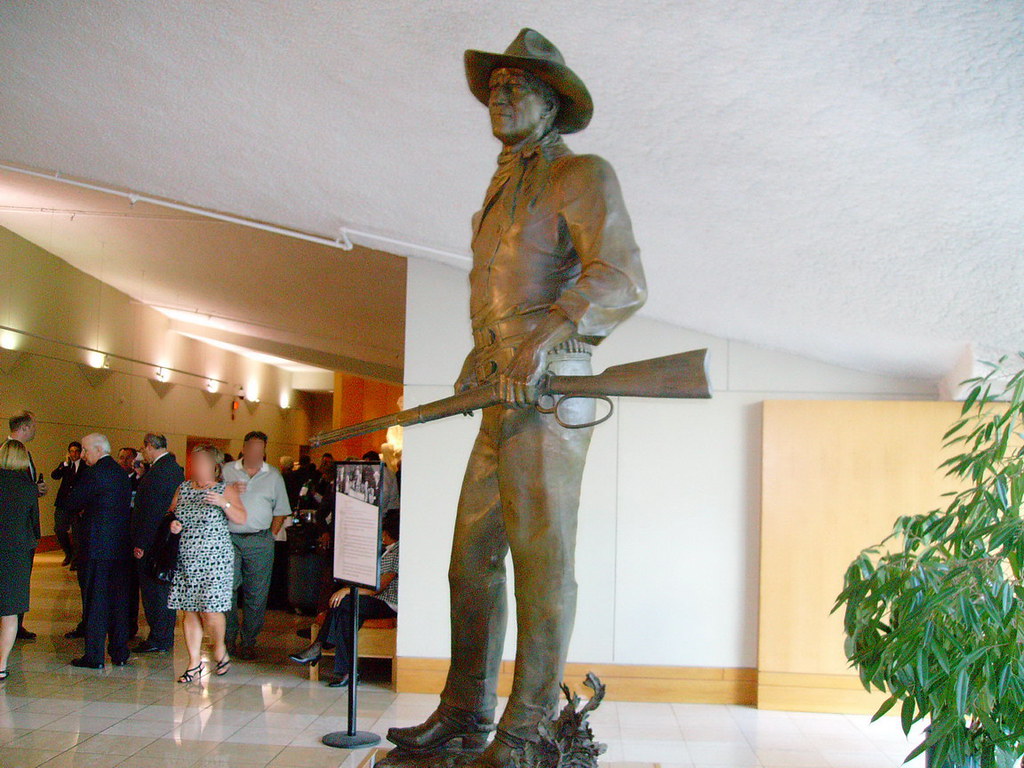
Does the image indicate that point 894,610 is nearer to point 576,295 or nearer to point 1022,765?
point 1022,765

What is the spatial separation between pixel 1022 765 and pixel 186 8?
156 inches

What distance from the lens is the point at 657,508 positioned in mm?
5883

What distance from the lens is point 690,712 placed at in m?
5.61

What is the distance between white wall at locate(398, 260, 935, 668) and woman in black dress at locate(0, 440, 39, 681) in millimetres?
2164

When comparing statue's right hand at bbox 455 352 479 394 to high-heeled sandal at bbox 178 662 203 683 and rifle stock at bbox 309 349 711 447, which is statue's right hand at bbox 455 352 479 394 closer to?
rifle stock at bbox 309 349 711 447

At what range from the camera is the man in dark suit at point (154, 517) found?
21.2ft

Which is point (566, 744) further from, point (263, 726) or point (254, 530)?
point (254, 530)

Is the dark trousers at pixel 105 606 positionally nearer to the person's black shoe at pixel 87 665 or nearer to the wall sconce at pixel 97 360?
the person's black shoe at pixel 87 665

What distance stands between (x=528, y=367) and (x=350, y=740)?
10.8 ft

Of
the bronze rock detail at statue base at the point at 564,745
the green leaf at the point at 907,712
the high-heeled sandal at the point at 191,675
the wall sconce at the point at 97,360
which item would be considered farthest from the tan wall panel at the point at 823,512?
the wall sconce at the point at 97,360

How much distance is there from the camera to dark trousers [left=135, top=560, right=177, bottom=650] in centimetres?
683

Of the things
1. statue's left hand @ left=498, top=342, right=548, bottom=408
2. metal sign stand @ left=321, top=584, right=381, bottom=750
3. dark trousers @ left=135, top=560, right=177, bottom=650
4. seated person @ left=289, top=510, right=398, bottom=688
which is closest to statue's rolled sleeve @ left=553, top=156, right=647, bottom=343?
statue's left hand @ left=498, top=342, right=548, bottom=408

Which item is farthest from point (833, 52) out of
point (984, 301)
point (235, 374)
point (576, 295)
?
point (235, 374)

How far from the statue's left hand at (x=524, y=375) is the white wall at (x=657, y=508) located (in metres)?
3.80
